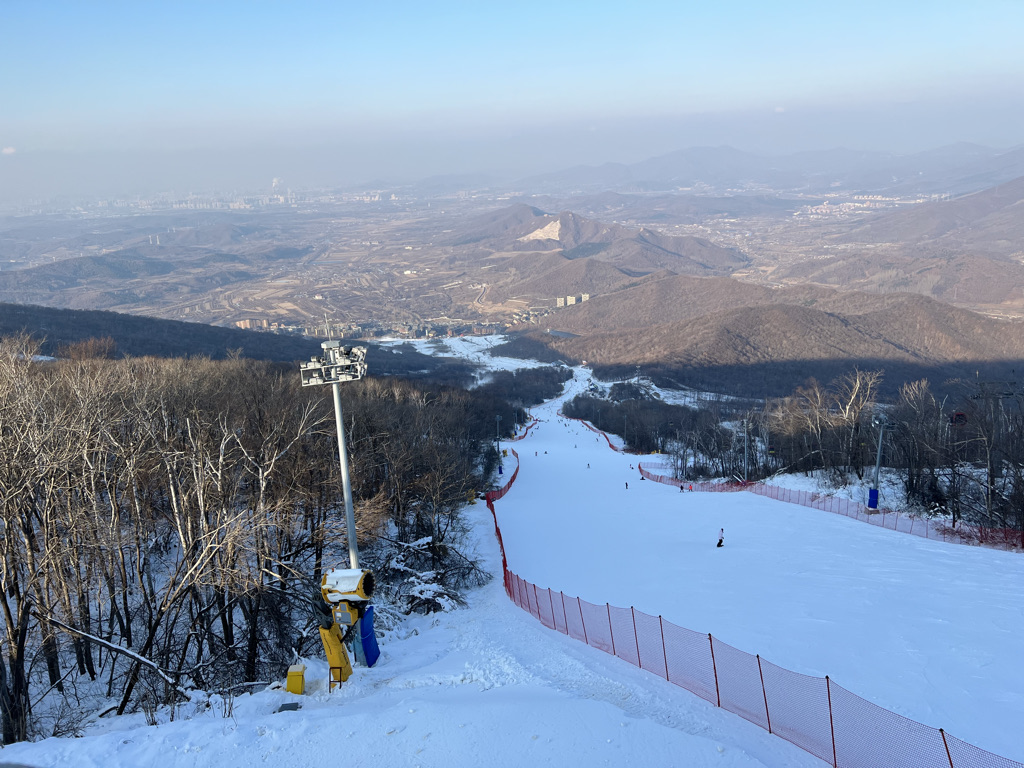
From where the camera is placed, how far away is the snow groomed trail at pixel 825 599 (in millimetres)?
10922

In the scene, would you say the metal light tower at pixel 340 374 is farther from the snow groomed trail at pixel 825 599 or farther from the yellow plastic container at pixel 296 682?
the snow groomed trail at pixel 825 599

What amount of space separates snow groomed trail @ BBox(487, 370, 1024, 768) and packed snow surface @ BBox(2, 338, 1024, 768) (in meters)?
0.07

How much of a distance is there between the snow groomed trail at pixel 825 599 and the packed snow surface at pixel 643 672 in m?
0.07

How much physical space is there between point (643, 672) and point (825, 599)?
26.7 feet

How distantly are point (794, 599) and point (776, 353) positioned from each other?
493ft

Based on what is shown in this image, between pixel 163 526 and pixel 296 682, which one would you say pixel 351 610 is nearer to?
pixel 296 682

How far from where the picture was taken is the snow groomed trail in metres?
10.9

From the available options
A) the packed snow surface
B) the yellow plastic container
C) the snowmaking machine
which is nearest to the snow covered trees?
the snowmaking machine

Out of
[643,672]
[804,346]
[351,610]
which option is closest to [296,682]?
[351,610]

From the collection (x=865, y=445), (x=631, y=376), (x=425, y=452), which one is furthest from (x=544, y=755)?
(x=631, y=376)

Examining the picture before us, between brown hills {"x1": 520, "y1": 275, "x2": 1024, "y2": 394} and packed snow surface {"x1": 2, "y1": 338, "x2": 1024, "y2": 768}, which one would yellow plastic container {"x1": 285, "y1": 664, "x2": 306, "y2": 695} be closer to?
packed snow surface {"x1": 2, "y1": 338, "x2": 1024, "y2": 768}

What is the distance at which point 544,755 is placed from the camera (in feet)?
29.8

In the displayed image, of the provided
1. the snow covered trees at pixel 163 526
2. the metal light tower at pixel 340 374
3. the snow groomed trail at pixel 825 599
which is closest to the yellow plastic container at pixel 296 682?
the snow covered trees at pixel 163 526

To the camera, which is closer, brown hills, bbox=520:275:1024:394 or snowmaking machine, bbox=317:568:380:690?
snowmaking machine, bbox=317:568:380:690
